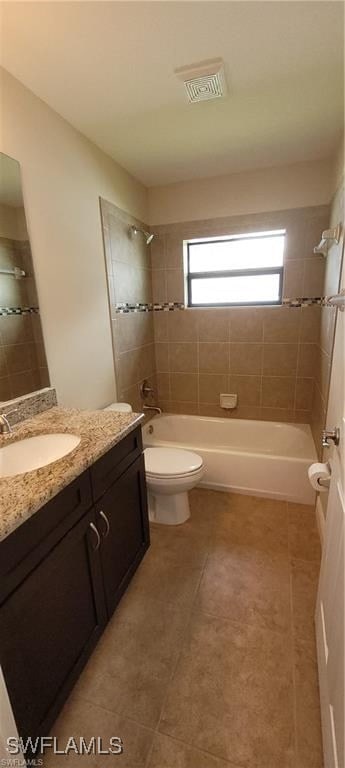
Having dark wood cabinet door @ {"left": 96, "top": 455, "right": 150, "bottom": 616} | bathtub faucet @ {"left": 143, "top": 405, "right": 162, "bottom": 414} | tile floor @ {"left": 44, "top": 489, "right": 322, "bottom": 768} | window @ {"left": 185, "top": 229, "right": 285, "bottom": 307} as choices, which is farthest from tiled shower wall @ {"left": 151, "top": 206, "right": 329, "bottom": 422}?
dark wood cabinet door @ {"left": 96, "top": 455, "right": 150, "bottom": 616}

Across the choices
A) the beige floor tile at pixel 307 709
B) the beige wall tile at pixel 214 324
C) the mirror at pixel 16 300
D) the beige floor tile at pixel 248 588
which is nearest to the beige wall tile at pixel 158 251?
the beige wall tile at pixel 214 324

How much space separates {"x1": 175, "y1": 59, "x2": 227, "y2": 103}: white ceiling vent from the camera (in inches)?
50.9

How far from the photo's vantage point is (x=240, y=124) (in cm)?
175

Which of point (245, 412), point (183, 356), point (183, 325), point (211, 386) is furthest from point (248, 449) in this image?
point (183, 325)

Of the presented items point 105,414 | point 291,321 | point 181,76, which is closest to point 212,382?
point 291,321

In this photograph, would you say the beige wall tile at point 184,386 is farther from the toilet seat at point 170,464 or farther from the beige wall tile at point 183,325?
the toilet seat at point 170,464

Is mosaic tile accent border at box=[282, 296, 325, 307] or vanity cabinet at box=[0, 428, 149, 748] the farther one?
mosaic tile accent border at box=[282, 296, 325, 307]

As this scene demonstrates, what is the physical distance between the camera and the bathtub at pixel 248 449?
7.04ft

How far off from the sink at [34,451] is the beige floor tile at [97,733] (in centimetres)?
86

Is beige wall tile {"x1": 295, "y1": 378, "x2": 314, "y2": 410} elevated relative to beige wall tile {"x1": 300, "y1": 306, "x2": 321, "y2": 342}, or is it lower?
lower

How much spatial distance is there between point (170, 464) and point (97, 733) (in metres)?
1.14

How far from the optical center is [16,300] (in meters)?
1.38
